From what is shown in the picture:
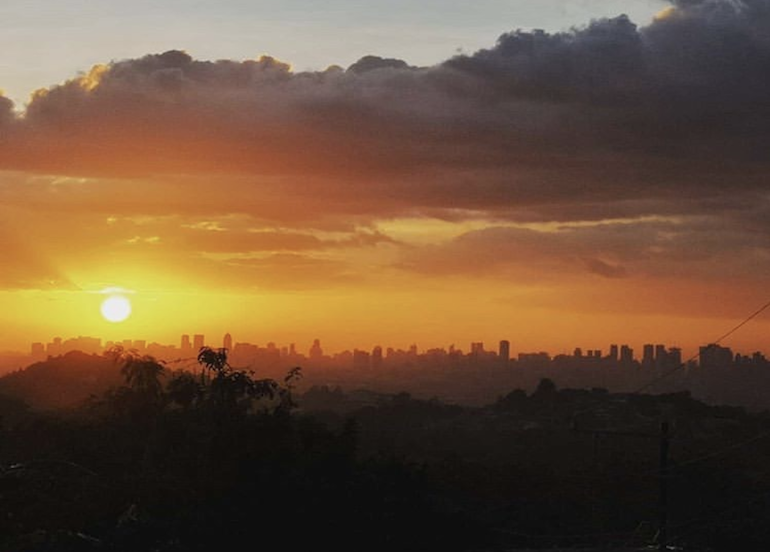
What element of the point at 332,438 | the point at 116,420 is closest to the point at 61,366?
the point at 116,420

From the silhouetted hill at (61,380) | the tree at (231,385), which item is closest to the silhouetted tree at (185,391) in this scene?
the tree at (231,385)

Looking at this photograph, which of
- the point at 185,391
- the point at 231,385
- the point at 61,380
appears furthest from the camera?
the point at 61,380

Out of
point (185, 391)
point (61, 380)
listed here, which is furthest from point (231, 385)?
point (61, 380)

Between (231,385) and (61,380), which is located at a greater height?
(231,385)

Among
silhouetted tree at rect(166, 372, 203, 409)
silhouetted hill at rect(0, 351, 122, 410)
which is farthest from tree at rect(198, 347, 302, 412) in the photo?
silhouetted hill at rect(0, 351, 122, 410)

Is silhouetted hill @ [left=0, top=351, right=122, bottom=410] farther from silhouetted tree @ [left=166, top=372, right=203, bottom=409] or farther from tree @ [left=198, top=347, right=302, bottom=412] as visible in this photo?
tree @ [left=198, top=347, right=302, bottom=412]

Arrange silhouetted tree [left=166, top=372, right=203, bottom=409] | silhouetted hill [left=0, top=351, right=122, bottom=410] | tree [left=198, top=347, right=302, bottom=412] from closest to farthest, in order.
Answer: tree [left=198, top=347, right=302, bottom=412] → silhouetted tree [left=166, top=372, right=203, bottom=409] → silhouetted hill [left=0, top=351, right=122, bottom=410]

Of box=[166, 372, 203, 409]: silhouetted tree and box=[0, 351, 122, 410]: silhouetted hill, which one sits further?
box=[0, 351, 122, 410]: silhouetted hill

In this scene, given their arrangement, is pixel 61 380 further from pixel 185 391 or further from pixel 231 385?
pixel 231 385

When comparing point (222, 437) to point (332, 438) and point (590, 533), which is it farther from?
point (590, 533)

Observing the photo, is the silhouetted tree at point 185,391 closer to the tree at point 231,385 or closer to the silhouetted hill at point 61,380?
the tree at point 231,385
